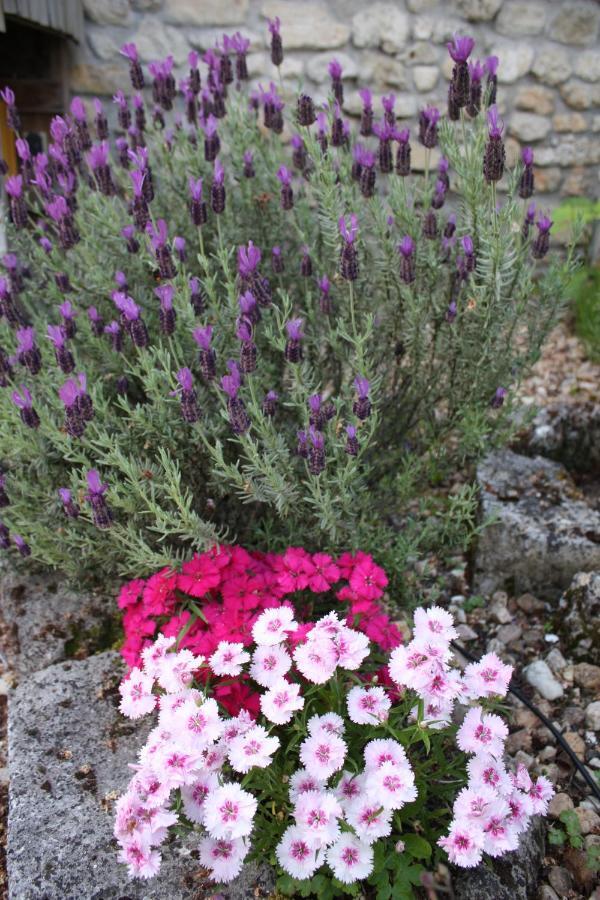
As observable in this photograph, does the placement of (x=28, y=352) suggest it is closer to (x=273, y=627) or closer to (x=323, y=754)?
(x=273, y=627)

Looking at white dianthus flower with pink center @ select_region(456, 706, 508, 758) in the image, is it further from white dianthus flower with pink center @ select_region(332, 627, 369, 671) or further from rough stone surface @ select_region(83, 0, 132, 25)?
rough stone surface @ select_region(83, 0, 132, 25)

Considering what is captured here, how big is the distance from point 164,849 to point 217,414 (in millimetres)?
1209

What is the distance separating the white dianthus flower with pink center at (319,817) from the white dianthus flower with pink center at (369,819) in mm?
39

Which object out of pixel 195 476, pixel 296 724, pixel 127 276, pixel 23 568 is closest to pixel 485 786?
pixel 296 724

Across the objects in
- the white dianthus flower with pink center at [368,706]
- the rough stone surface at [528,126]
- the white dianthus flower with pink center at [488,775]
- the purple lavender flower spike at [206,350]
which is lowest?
the white dianthus flower with pink center at [488,775]

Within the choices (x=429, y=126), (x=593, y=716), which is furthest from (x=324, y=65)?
(x=593, y=716)

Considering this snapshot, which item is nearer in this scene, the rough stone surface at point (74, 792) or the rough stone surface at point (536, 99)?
the rough stone surface at point (74, 792)

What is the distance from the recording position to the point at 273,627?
6.03 ft

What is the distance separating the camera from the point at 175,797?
173 centimetres

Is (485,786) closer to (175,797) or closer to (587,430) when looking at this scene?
(175,797)

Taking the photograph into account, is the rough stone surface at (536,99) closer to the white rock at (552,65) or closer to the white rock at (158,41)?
the white rock at (552,65)

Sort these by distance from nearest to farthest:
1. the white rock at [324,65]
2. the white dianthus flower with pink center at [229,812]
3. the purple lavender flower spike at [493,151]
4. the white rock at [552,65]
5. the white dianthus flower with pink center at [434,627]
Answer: the white dianthus flower with pink center at [229,812] < the white dianthus flower with pink center at [434,627] < the purple lavender flower spike at [493,151] < the white rock at [324,65] < the white rock at [552,65]

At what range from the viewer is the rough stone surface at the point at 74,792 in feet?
5.78

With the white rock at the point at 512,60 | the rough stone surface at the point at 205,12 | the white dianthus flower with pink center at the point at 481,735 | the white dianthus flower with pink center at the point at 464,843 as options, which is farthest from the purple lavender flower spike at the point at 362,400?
the white rock at the point at 512,60
